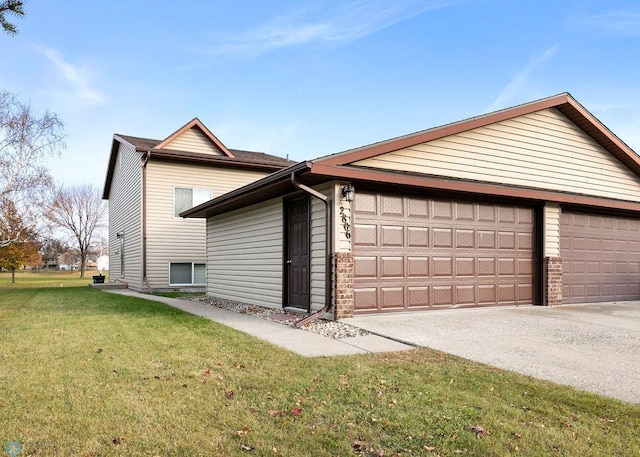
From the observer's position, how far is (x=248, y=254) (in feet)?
39.7

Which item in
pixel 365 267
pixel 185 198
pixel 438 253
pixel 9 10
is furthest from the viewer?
pixel 185 198

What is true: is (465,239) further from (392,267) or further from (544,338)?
(544,338)

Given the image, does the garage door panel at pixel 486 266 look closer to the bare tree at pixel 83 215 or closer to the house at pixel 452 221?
the house at pixel 452 221

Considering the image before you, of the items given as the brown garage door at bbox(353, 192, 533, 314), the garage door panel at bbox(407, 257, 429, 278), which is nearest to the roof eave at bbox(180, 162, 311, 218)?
the brown garage door at bbox(353, 192, 533, 314)

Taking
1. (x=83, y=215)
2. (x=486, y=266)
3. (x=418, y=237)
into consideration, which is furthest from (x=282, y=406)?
(x=83, y=215)

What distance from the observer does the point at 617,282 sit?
12.6 meters

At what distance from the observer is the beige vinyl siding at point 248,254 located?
10.7 metres

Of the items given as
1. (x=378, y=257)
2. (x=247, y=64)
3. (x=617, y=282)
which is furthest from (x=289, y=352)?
(x=247, y=64)

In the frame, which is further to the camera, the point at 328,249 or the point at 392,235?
the point at 392,235

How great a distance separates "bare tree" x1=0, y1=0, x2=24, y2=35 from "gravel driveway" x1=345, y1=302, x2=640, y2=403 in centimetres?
612

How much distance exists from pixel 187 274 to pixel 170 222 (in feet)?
6.80

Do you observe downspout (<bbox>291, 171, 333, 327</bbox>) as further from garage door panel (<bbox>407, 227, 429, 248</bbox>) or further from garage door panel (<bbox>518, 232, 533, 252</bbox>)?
garage door panel (<bbox>518, 232, 533, 252</bbox>)

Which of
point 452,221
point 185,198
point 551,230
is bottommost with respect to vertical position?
point 551,230

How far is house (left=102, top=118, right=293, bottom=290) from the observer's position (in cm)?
1719
